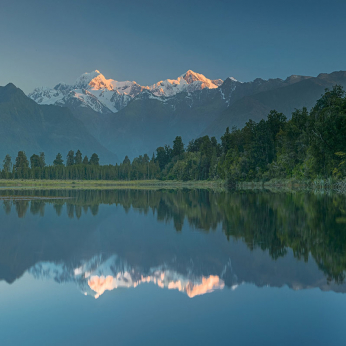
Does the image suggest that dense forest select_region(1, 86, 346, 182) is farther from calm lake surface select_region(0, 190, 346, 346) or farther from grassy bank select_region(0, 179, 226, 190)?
calm lake surface select_region(0, 190, 346, 346)

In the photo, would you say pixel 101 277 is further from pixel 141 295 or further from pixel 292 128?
pixel 292 128

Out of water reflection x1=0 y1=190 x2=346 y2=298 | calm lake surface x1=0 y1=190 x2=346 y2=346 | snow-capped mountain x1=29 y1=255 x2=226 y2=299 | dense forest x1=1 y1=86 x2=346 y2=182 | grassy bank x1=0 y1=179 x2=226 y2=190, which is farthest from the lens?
Result: grassy bank x1=0 y1=179 x2=226 y2=190

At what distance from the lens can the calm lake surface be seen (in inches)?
324

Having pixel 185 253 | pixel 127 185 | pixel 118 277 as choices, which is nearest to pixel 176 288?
pixel 118 277

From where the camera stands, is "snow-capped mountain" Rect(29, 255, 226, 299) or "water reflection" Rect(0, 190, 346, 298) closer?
"snow-capped mountain" Rect(29, 255, 226, 299)

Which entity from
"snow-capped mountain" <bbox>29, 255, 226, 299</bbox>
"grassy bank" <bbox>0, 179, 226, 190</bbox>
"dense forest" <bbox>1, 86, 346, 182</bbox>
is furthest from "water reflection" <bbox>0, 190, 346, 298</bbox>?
"grassy bank" <bbox>0, 179, 226, 190</bbox>

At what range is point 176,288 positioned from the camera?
36.3 feet

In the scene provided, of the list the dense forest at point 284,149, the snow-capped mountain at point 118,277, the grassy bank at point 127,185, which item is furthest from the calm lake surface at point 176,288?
the grassy bank at point 127,185

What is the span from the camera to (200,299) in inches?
400

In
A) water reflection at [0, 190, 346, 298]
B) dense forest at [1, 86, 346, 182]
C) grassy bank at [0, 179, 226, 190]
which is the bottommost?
grassy bank at [0, 179, 226, 190]

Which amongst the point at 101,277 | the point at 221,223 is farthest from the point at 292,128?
the point at 101,277

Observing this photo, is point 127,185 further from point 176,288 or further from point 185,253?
point 176,288

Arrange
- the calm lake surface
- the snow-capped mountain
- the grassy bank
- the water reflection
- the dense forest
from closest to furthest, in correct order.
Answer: the calm lake surface
the snow-capped mountain
the water reflection
the dense forest
the grassy bank

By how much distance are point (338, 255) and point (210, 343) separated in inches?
311
